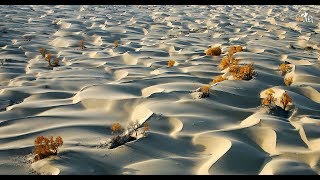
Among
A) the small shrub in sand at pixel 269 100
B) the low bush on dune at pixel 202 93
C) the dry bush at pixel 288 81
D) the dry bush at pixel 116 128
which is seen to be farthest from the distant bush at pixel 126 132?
the dry bush at pixel 288 81

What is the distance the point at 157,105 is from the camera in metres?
4.09

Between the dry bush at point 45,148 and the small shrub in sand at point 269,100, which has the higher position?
the dry bush at point 45,148

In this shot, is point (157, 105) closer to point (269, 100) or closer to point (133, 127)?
point (133, 127)

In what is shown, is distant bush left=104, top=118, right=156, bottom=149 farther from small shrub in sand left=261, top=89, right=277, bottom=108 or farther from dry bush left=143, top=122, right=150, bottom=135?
small shrub in sand left=261, top=89, right=277, bottom=108

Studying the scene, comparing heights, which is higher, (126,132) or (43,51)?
(43,51)

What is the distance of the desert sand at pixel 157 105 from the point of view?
9.93 ft

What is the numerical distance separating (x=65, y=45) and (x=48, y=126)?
4423mm

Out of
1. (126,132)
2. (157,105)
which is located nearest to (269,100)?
(157,105)

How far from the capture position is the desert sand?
3.03 m

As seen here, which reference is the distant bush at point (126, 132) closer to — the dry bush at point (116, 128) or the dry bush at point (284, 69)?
the dry bush at point (116, 128)

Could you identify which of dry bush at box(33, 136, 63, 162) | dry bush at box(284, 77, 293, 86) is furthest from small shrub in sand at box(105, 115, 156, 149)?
dry bush at box(284, 77, 293, 86)

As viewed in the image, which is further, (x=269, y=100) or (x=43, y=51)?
(x=43, y=51)

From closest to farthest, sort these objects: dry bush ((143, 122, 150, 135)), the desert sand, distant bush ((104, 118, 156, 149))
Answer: the desert sand → distant bush ((104, 118, 156, 149)) → dry bush ((143, 122, 150, 135))

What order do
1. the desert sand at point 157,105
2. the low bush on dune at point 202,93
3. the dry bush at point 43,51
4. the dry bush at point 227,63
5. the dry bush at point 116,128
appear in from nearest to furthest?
the desert sand at point 157,105, the dry bush at point 116,128, the low bush on dune at point 202,93, the dry bush at point 227,63, the dry bush at point 43,51
